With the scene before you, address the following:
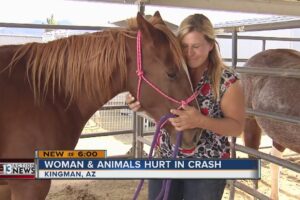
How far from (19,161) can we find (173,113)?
0.74m

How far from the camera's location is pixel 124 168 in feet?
4.84

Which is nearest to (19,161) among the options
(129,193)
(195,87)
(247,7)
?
(195,87)

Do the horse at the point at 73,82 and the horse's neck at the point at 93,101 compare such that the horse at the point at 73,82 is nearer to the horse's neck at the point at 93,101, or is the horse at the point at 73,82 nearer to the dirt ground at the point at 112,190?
the horse's neck at the point at 93,101

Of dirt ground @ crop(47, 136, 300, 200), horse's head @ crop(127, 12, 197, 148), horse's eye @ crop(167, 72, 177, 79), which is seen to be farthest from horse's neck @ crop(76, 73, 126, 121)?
dirt ground @ crop(47, 136, 300, 200)

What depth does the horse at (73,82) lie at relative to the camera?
5.20 feet

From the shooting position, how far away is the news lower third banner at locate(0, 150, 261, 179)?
147 centimetres

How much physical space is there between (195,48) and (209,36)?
8cm

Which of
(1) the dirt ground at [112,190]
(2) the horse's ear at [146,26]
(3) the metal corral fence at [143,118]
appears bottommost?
(1) the dirt ground at [112,190]

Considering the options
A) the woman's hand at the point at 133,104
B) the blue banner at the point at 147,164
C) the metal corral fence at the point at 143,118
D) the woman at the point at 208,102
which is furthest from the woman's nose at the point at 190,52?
the metal corral fence at the point at 143,118

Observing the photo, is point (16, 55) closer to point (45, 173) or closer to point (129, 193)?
point (45, 173)

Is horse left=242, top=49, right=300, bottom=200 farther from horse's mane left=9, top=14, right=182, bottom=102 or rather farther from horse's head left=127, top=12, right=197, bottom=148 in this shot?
horse's mane left=9, top=14, right=182, bottom=102

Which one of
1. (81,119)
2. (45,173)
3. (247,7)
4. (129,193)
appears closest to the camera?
(45,173)

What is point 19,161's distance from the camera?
1.57 meters

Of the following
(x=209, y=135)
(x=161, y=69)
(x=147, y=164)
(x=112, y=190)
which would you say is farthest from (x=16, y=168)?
(x=112, y=190)
